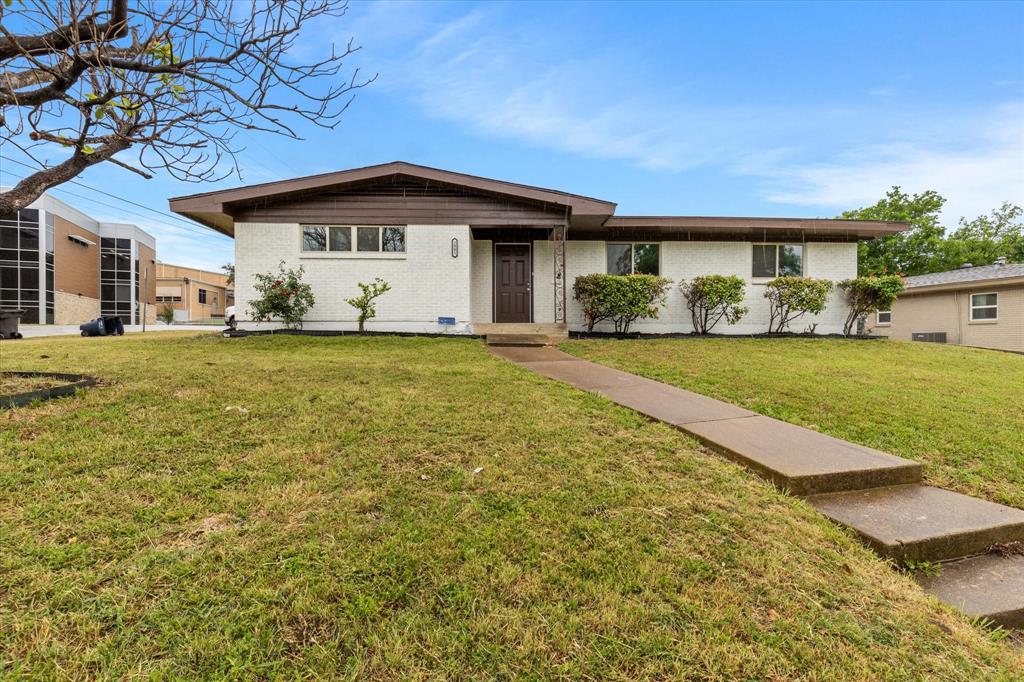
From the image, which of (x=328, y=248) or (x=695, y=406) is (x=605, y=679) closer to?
(x=695, y=406)

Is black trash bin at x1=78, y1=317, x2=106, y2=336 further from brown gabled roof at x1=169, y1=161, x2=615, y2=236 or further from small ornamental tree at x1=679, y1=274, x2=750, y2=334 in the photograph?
small ornamental tree at x1=679, y1=274, x2=750, y2=334

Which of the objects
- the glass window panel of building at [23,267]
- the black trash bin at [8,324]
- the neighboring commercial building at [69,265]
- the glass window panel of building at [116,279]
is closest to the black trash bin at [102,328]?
the black trash bin at [8,324]

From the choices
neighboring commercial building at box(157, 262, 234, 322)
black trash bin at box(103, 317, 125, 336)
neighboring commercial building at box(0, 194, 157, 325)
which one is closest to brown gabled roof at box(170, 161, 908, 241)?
black trash bin at box(103, 317, 125, 336)

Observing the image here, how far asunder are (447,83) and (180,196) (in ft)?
22.0

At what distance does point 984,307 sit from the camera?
15336mm

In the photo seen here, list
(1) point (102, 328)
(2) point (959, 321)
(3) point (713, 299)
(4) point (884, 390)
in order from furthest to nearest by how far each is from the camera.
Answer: (2) point (959, 321)
(1) point (102, 328)
(3) point (713, 299)
(4) point (884, 390)

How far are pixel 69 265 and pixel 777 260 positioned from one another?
3621cm

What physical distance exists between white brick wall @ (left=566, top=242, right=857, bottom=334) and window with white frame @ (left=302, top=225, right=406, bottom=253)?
476 cm

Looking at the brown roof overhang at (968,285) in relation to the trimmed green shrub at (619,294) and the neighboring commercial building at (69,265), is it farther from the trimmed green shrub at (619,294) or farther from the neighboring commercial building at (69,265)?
the neighboring commercial building at (69,265)

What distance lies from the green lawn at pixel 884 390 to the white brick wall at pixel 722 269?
A: 200cm

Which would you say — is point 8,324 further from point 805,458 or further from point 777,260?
point 777,260

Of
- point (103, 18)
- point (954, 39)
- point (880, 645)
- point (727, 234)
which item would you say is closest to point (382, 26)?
point (103, 18)

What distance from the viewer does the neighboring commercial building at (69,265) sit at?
2222 cm

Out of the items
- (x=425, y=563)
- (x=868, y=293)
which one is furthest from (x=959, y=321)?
(x=425, y=563)
